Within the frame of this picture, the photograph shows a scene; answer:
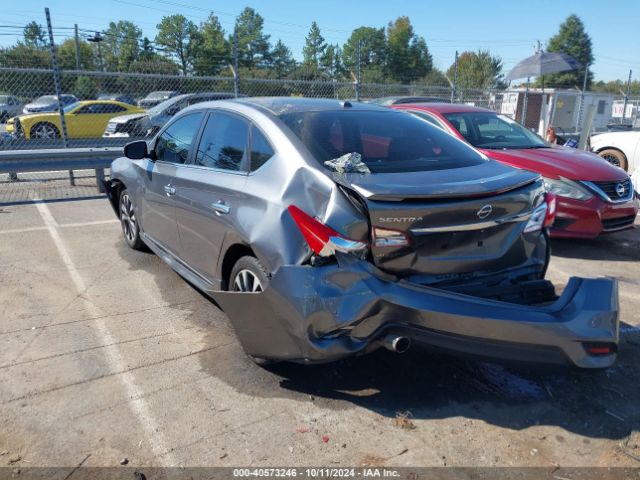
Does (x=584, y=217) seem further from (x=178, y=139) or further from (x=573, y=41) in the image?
(x=573, y=41)

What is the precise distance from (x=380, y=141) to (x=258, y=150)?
83cm

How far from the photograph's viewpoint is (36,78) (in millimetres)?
11711

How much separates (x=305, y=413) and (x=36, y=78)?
11.5m

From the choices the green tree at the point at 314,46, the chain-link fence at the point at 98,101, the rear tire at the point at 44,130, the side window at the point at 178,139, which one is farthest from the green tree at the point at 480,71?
the side window at the point at 178,139

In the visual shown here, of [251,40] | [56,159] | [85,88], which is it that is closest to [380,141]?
[56,159]

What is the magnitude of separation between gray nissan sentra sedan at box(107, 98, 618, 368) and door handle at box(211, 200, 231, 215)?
0.01m

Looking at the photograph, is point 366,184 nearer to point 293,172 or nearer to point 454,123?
point 293,172

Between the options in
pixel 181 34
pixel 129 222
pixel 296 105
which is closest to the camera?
pixel 296 105

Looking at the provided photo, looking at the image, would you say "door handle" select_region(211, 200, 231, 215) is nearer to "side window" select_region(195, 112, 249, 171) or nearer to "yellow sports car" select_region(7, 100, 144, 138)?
"side window" select_region(195, 112, 249, 171)

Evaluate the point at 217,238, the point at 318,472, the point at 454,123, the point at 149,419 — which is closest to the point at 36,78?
the point at 454,123

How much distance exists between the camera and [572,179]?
20.0 feet

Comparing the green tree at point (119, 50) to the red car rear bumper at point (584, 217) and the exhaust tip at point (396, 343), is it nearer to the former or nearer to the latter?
the red car rear bumper at point (584, 217)

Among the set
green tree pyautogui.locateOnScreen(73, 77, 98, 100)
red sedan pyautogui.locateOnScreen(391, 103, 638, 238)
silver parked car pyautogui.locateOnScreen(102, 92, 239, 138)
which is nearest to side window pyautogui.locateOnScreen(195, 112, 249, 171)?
red sedan pyautogui.locateOnScreen(391, 103, 638, 238)

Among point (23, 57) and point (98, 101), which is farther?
point (98, 101)
